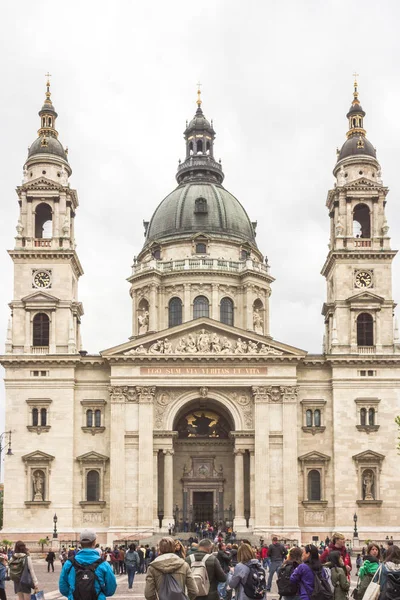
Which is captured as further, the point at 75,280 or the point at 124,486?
the point at 75,280

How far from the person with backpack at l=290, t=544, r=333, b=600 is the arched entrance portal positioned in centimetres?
5852

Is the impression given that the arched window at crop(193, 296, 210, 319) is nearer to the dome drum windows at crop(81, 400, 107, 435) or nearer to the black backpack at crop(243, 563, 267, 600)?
the dome drum windows at crop(81, 400, 107, 435)

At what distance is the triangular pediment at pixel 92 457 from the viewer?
231 ft

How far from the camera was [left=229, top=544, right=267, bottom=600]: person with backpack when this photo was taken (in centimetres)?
1609

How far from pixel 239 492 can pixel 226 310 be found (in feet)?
64.4

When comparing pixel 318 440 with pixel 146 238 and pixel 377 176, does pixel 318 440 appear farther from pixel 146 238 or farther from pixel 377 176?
pixel 146 238

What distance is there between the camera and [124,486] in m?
69.2

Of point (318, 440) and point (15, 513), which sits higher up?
point (318, 440)

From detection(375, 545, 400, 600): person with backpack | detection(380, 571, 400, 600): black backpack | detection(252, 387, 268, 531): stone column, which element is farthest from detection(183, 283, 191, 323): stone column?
detection(380, 571, 400, 600): black backpack

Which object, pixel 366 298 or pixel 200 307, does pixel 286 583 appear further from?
pixel 200 307

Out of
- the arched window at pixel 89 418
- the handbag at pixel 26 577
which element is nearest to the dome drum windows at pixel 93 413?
the arched window at pixel 89 418

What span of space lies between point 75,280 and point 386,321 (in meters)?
23.8

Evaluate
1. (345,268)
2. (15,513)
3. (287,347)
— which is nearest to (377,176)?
(345,268)

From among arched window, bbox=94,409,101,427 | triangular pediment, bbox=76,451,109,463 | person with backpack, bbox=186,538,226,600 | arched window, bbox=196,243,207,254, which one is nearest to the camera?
person with backpack, bbox=186,538,226,600
